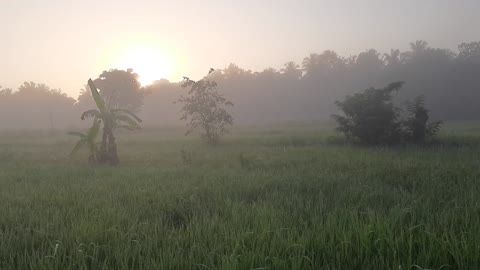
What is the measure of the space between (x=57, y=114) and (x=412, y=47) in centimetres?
7561

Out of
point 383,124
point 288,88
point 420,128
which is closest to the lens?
point 420,128

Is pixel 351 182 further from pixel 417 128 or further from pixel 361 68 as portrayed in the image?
pixel 361 68

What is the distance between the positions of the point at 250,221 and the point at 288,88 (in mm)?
70756

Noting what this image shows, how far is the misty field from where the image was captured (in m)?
3.45

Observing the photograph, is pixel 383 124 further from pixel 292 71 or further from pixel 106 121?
pixel 292 71

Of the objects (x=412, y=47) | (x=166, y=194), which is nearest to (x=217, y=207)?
(x=166, y=194)

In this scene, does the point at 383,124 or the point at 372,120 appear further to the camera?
the point at 383,124

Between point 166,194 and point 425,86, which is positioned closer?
point 166,194

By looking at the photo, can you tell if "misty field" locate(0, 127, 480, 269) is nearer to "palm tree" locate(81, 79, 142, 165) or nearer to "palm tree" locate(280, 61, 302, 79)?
"palm tree" locate(81, 79, 142, 165)

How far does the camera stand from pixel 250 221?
4723 millimetres

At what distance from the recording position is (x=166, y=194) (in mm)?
6852

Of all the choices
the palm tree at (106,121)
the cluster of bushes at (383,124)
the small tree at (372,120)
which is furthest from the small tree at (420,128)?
the palm tree at (106,121)

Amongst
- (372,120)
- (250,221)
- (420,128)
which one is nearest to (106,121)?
(372,120)

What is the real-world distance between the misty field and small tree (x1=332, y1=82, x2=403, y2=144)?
7.78m
